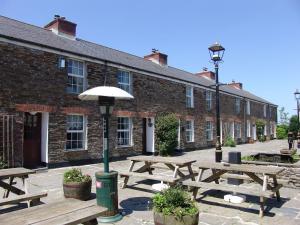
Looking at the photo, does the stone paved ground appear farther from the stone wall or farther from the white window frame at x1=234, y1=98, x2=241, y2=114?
the white window frame at x1=234, y1=98, x2=241, y2=114

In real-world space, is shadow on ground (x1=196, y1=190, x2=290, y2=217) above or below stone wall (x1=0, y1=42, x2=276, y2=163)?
below

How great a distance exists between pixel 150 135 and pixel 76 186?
11.7 metres

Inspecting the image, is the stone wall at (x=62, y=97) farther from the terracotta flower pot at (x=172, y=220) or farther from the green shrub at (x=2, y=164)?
the terracotta flower pot at (x=172, y=220)

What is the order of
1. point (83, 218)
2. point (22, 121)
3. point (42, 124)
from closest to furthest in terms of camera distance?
point (83, 218), point (22, 121), point (42, 124)

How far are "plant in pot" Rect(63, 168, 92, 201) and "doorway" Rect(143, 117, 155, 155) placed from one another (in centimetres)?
1127

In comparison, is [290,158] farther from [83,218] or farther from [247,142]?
[247,142]

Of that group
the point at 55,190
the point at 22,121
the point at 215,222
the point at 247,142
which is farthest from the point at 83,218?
the point at 247,142

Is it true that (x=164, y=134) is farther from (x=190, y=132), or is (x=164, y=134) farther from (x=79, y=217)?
(x=79, y=217)

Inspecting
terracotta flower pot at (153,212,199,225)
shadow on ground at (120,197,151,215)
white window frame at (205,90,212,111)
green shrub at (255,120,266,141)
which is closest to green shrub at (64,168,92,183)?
shadow on ground at (120,197,151,215)

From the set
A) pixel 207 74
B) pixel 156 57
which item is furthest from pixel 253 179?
pixel 207 74

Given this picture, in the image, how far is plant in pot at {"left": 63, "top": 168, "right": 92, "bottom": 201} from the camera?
23.7 ft

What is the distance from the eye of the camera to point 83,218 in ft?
13.7

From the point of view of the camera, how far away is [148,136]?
62.1 feet

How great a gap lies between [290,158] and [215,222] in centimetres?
962
